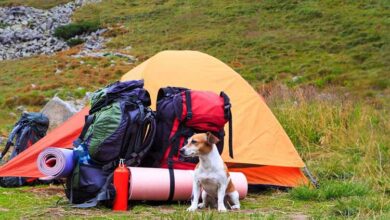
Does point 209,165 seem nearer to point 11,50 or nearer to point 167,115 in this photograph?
point 167,115

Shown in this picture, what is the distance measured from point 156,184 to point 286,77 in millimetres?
24788

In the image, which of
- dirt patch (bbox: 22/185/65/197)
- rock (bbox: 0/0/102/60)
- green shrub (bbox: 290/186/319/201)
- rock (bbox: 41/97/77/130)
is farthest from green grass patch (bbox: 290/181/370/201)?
rock (bbox: 0/0/102/60)

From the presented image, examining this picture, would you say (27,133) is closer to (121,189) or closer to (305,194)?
(121,189)

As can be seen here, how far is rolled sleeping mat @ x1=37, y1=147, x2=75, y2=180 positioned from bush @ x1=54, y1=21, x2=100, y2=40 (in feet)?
131

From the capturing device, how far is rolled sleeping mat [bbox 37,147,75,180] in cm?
579

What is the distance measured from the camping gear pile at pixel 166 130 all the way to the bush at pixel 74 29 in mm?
37786

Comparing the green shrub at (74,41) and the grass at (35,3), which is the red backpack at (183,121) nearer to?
the green shrub at (74,41)

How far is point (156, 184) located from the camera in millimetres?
6031

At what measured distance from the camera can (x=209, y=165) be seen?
596cm

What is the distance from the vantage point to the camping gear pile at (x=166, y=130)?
19.8ft

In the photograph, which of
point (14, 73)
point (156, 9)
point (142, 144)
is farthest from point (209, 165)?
point (156, 9)

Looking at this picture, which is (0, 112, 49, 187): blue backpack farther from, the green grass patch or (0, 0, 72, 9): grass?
(0, 0, 72, 9): grass

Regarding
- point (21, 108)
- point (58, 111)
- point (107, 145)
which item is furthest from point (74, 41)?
point (107, 145)

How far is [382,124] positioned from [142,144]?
5.27 meters
